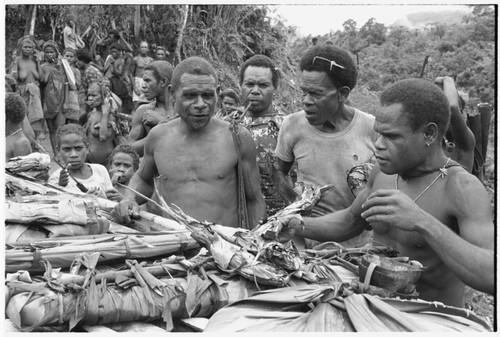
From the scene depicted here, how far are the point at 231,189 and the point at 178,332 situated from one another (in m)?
1.57

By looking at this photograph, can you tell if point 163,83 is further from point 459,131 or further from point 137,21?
point 137,21

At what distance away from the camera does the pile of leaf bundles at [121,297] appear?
2.24 meters

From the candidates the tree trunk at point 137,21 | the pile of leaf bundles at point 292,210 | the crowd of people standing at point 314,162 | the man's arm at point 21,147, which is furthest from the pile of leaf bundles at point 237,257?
the tree trunk at point 137,21

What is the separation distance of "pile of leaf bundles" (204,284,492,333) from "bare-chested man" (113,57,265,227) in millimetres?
1441

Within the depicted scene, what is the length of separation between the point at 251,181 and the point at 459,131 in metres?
1.38

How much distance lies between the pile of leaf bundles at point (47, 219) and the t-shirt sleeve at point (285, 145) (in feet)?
5.03

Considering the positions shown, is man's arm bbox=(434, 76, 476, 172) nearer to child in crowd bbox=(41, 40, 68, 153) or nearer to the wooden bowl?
the wooden bowl

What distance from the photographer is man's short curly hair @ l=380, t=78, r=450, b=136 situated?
272 cm

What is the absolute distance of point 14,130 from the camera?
5.43 meters

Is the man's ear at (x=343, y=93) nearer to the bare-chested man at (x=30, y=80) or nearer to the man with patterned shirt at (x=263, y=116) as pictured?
the man with patterned shirt at (x=263, y=116)

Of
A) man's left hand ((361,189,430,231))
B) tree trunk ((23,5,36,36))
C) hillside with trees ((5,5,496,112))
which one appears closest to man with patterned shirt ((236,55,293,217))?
man's left hand ((361,189,430,231))

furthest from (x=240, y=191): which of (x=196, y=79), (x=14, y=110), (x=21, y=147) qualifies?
(x=14, y=110)

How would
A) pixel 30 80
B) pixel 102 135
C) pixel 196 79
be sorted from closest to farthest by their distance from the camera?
1. pixel 196 79
2. pixel 102 135
3. pixel 30 80

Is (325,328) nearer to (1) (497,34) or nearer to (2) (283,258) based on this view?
(2) (283,258)
